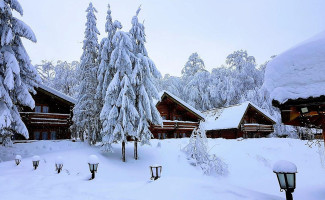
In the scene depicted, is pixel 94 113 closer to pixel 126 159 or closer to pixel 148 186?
pixel 126 159

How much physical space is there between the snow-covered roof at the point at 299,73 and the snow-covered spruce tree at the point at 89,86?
1622 cm

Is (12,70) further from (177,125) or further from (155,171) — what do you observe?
(177,125)

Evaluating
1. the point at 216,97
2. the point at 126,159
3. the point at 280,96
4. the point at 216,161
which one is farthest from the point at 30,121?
the point at 216,97

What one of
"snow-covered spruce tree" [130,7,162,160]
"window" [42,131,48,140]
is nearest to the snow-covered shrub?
"snow-covered spruce tree" [130,7,162,160]

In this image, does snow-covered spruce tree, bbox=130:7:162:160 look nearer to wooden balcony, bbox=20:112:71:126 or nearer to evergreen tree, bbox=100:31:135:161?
evergreen tree, bbox=100:31:135:161

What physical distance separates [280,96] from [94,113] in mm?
16561

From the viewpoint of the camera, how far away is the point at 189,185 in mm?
7047

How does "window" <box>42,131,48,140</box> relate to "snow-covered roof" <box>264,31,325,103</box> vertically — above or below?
below

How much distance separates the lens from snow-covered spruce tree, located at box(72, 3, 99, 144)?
19.1 m

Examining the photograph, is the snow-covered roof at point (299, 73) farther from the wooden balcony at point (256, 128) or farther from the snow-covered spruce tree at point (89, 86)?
the wooden balcony at point (256, 128)

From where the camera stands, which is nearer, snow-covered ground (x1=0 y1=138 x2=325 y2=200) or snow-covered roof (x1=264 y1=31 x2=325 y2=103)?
snow-covered roof (x1=264 y1=31 x2=325 y2=103)

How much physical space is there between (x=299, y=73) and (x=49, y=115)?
21.2m

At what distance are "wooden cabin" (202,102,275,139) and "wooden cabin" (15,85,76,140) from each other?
1610 centimetres

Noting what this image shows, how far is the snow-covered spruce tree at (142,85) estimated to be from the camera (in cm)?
1702
